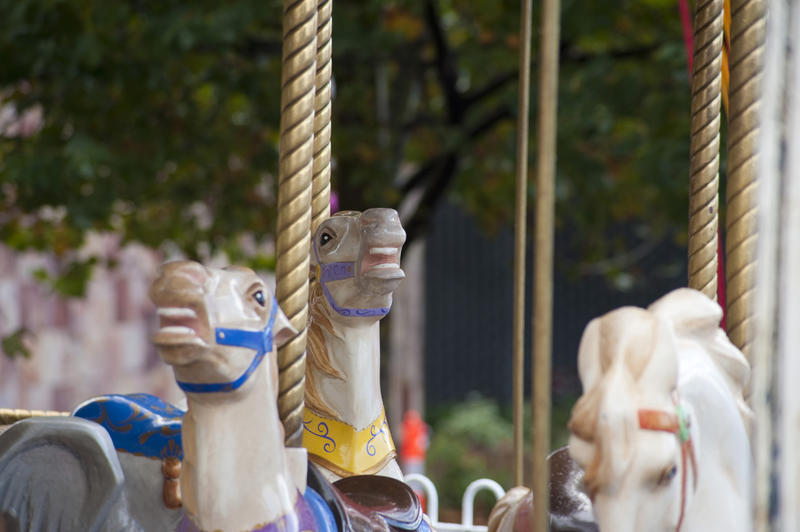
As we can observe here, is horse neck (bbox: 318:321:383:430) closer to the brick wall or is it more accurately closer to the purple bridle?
the purple bridle

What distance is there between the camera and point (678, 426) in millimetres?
1147

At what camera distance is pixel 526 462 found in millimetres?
6883

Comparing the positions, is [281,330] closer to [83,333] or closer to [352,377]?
[352,377]

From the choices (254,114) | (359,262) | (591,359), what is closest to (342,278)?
(359,262)

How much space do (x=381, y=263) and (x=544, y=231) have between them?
91cm

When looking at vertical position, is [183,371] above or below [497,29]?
below

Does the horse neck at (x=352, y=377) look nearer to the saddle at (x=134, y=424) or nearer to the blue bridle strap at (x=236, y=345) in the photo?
the saddle at (x=134, y=424)

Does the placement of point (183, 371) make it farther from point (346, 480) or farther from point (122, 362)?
point (122, 362)

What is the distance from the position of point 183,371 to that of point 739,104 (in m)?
0.96

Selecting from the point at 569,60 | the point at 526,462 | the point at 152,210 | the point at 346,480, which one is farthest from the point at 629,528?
the point at 526,462

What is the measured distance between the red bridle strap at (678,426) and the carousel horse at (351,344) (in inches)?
31.8

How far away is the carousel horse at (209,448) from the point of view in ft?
3.98

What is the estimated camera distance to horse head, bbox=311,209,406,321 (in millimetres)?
1875

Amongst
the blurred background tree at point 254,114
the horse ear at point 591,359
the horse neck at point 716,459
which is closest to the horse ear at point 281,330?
the horse ear at point 591,359
